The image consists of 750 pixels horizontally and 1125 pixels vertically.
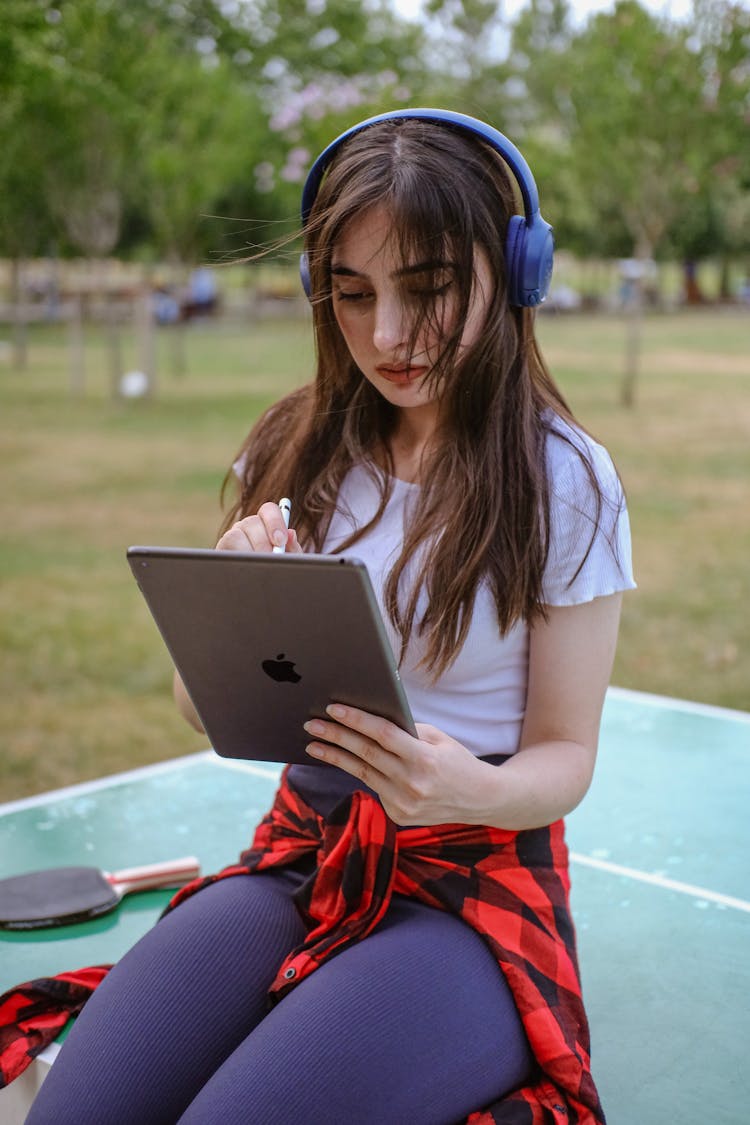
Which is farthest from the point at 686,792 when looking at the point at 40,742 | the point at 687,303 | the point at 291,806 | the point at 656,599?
the point at 687,303

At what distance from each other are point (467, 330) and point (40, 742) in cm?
352

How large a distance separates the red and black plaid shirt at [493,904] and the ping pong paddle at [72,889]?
0.89 meters

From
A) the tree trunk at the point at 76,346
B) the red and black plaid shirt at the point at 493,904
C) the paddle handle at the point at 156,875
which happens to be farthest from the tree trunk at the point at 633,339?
the red and black plaid shirt at the point at 493,904

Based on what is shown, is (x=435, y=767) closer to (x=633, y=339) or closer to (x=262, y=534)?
(x=262, y=534)

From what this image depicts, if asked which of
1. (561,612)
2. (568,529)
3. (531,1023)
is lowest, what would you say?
(531,1023)

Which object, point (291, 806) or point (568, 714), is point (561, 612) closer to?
point (568, 714)

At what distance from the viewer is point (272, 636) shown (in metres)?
1.43

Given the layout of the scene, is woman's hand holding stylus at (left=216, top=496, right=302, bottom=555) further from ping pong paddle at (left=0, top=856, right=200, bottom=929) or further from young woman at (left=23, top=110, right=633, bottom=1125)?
ping pong paddle at (left=0, top=856, right=200, bottom=929)

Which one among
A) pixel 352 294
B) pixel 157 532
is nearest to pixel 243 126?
pixel 157 532

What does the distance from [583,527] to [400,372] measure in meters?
0.31

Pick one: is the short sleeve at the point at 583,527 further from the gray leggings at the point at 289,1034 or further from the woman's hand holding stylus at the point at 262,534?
the gray leggings at the point at 289,1034

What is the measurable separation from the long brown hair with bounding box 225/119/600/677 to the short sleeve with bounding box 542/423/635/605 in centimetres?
1

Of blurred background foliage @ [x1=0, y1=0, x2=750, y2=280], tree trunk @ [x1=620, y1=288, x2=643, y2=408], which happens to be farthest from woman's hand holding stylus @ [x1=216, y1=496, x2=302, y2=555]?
tree trunk @ [x1=620, y1=288, x2=643, y2=408]

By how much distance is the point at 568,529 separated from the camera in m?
1.68
